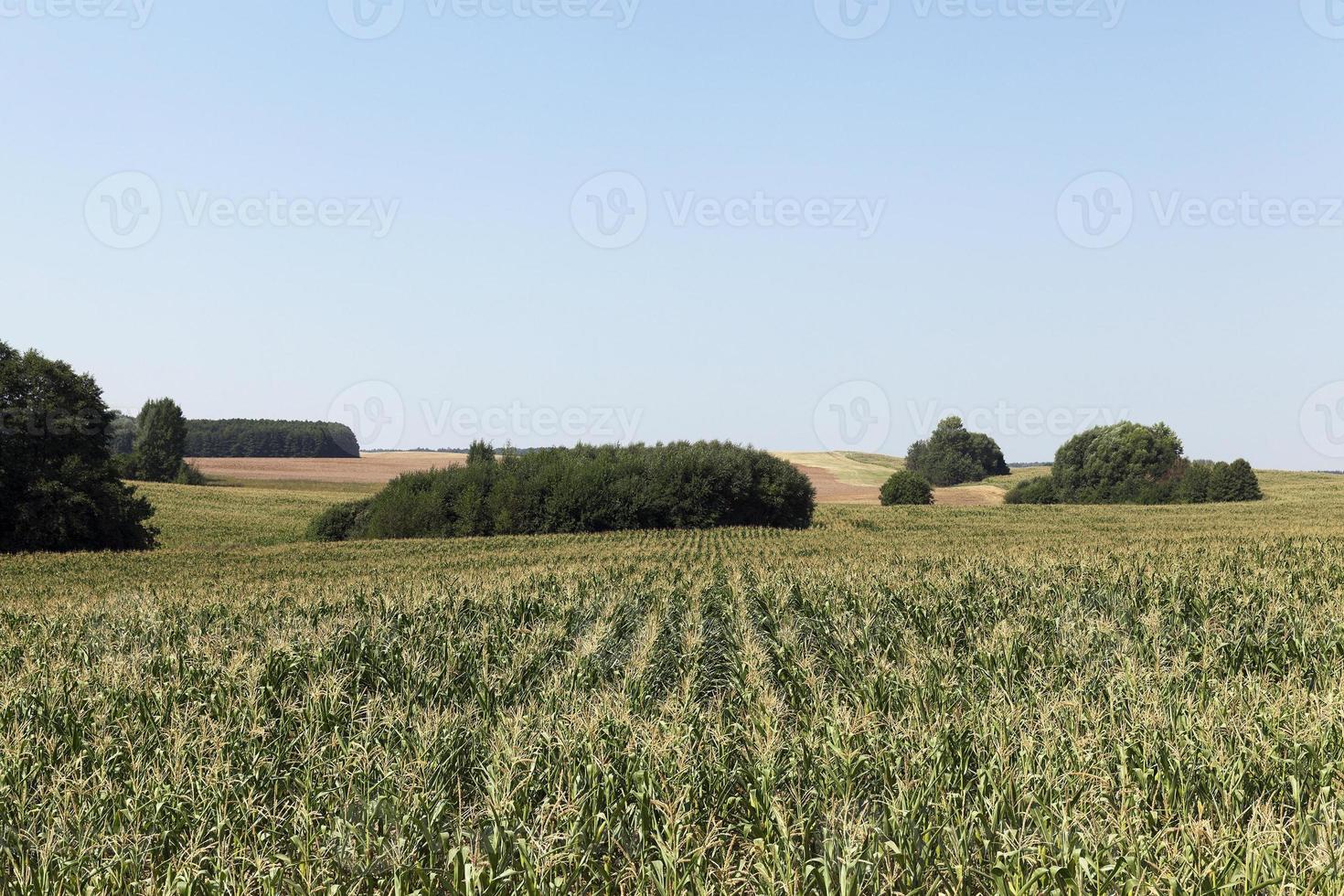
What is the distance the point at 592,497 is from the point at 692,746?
64160 mm

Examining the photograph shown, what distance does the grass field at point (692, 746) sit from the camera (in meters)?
5.92

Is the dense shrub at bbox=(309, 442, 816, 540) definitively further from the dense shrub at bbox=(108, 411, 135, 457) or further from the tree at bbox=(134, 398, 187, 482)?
the dense shrub at bbox=(108, 411, 135, 457)

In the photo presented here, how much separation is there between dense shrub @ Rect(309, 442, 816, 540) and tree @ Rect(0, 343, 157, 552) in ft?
67.6

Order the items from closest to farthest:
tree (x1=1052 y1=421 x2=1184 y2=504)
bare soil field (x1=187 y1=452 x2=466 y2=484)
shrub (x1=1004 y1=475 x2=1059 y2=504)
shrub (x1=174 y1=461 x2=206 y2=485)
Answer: tree (x1=1052 y1=421 x2=1184 y2=504) → shrub (x1=174 y1=461 x2=206 y2=485) → shrub (x1=1004 y1=475 x2=1059 y2=504) → bare soil field (x1=187 y1=452 x2=466 y2=484)

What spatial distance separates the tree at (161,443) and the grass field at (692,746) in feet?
386

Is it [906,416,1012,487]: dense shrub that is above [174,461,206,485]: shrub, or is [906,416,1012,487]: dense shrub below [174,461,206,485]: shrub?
above

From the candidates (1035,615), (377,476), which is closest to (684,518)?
(1035,615)

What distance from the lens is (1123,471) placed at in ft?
392

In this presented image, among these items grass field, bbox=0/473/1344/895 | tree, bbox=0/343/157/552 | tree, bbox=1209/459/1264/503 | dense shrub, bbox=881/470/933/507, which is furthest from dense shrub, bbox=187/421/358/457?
grass field, bbox=0/473/1344/895

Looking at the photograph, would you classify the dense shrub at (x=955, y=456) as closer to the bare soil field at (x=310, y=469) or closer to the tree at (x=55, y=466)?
the bare soil field at (x=310, y=469)

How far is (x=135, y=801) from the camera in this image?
6828mm

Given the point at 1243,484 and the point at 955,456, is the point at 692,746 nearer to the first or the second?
the point at 1243,484

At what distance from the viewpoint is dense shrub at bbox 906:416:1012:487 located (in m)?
160

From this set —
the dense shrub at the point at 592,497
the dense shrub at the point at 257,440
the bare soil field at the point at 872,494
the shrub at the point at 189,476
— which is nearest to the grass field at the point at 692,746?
the dense shrub at the point at 592,497
